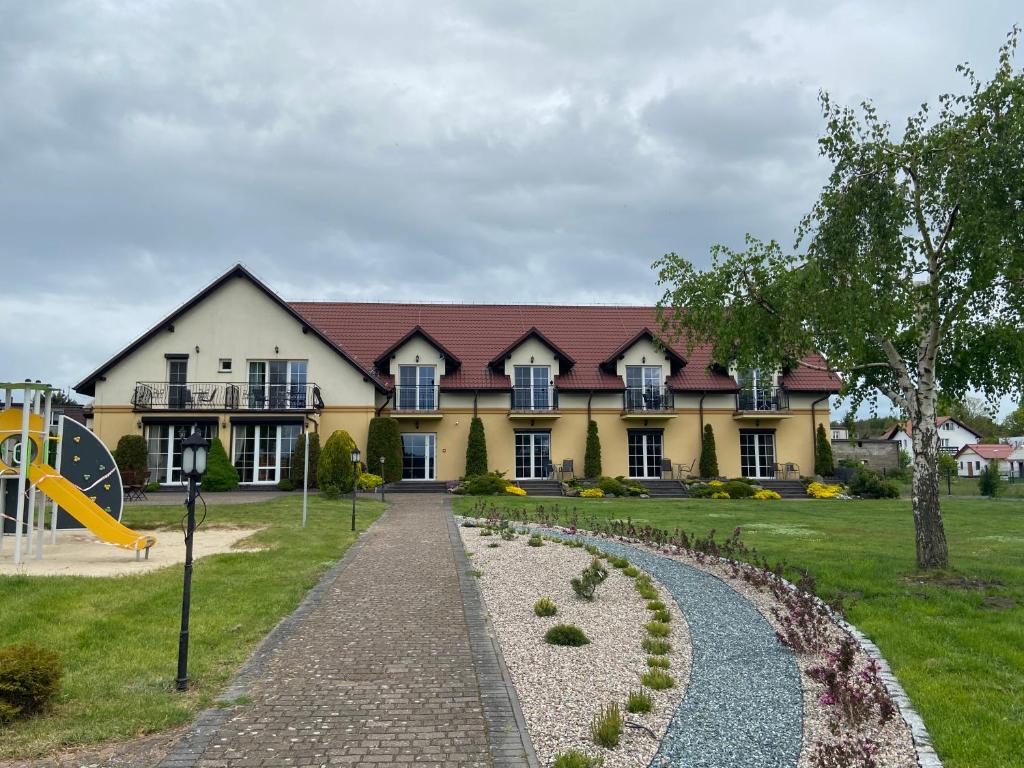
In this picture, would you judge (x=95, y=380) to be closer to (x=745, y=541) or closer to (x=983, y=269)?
(x=745, y=541)

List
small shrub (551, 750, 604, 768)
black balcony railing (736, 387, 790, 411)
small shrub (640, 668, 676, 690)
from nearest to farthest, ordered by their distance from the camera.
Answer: small shrub (551, 750, 604, 768) < small shrub (640, 668, 676, 690) < black balcony railing (736, 387, 790, 411)

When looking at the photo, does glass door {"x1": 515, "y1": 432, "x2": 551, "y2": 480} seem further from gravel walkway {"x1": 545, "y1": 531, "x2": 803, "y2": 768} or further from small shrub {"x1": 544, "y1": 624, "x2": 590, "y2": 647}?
small shrub {"x1": 544, "y1": 624, "x2": 590, "y2": 647}

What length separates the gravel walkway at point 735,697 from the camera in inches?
200

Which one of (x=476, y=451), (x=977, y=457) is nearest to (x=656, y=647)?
(x=476, y=451)

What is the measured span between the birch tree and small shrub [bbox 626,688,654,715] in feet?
23.2

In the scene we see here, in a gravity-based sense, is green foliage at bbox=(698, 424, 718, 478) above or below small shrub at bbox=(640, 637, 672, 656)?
above

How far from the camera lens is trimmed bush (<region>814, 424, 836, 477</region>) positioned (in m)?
32.8

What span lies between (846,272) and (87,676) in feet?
37.0

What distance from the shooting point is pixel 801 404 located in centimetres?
3362

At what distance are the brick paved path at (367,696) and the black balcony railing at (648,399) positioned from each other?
23.2m

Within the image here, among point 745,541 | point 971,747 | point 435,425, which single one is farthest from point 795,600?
point 435,425

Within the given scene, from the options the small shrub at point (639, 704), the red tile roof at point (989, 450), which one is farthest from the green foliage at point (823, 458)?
the red tile roof at point (989, 450)

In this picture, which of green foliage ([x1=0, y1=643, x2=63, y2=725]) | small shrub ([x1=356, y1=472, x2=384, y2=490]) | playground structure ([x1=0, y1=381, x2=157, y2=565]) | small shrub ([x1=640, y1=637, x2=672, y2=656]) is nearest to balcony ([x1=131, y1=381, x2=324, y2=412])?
small shrub ([x1=356, y1=472, x2=384, y2=490])

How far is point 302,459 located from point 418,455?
17.9 ft
